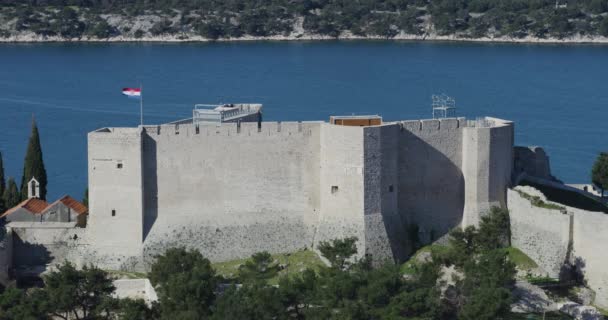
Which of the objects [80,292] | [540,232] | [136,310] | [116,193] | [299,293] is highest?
[116,193]

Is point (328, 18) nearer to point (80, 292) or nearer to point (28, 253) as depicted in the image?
point (28, 253)

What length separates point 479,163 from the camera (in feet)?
161

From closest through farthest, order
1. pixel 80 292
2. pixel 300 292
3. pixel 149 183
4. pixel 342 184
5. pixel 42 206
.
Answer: pixel 300 292 → pixel 80 292 → pixel 342 184 → pixel 149 183 → pixel 42 206

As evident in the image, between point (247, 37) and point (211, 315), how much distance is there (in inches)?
4725

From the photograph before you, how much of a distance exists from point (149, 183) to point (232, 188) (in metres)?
2.71

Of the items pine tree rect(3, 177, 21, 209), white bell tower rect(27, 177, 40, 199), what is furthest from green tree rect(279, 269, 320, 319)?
pine tree rect(3, 177, 21, 209)

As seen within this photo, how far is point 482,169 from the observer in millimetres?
48969

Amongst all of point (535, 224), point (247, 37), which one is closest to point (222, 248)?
point (535, 224)

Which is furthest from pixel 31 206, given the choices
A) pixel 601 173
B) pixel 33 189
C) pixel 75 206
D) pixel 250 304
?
pixel 601 173

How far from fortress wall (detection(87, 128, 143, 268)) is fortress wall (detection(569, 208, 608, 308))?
14.0 meters

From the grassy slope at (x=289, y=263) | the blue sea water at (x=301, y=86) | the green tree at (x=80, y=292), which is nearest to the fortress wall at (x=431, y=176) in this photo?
the grassy slope at (x=289, y=263)

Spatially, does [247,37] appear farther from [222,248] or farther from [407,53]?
[222,248]

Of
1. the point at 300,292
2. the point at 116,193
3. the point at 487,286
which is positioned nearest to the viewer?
the point at 300,292

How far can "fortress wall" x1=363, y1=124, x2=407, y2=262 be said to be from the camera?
46750 millimetres
